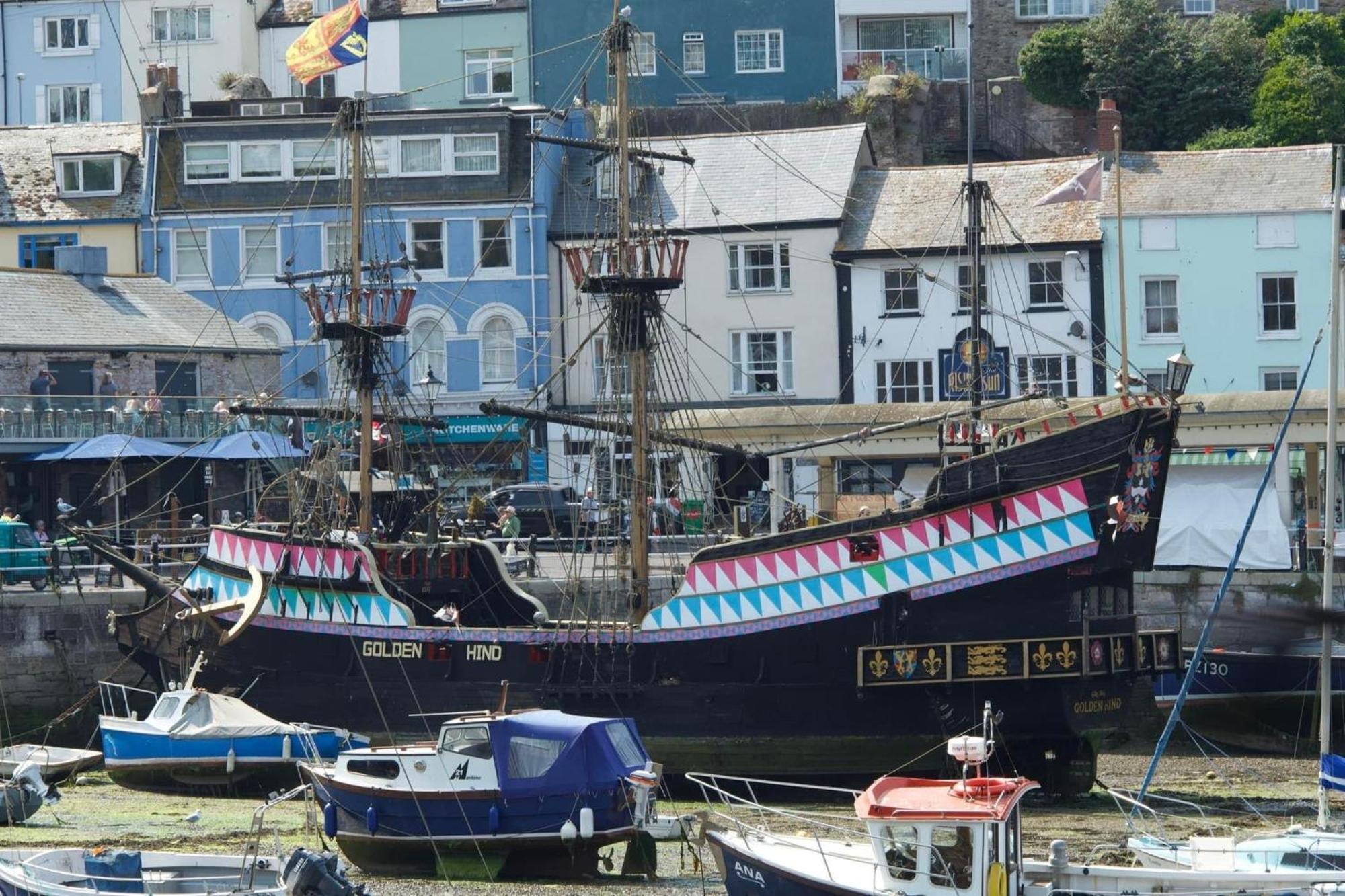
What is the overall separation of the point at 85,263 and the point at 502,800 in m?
27.9

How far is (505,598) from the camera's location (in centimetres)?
3503

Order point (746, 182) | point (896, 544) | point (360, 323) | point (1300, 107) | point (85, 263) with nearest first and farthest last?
point (896, 544) → point (360, 323) → point (85, 263) → point (746, 182) → point (1300, 107)

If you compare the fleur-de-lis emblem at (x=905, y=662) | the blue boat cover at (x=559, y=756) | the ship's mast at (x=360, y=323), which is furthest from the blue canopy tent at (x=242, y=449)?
the blue boat cover at (x=559, y=756)

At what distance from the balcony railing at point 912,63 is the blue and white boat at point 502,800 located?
136ft

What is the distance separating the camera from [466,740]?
25672mm

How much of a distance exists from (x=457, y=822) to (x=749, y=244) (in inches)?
1151

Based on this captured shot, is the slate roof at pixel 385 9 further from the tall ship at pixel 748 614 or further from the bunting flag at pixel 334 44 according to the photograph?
the tall ship at pixel 748 614

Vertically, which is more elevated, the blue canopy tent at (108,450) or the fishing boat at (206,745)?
the blue canopy tent at (108,450)

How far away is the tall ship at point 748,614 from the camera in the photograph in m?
30.8

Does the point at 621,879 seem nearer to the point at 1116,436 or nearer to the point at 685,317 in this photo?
the point at 1116,436

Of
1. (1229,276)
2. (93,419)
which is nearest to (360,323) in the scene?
(93,419)

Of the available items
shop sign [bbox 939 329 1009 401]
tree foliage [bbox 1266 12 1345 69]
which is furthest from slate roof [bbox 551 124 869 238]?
tree foliage [bbox 1266 12 1345 69]

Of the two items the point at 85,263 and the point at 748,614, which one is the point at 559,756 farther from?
the point at 85,263

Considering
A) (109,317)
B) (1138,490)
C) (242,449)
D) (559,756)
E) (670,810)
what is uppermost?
(109,317)
